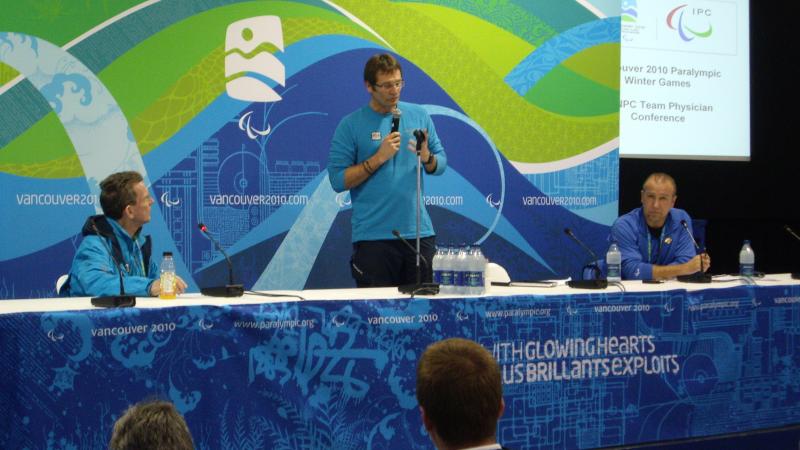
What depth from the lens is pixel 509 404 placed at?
375 centimetres

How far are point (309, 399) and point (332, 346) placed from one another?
21 cm

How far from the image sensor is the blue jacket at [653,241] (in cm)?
516

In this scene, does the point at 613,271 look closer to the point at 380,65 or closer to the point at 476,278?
the point at 476,278

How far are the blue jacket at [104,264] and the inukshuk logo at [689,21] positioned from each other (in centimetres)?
452

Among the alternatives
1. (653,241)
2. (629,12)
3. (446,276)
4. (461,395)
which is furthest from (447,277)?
(629,12)

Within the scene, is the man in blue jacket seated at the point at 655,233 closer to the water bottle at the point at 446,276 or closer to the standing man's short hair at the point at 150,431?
the water bottle at the point at 446,276

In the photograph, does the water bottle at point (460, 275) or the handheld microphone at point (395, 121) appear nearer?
the water bottle at point (460, 275)

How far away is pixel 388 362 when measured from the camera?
3.60 m

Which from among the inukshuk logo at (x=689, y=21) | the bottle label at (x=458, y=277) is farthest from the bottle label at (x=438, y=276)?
the inukshuk logo at (x=689, y=21)

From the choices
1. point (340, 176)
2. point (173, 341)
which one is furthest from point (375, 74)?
point (173, 341)

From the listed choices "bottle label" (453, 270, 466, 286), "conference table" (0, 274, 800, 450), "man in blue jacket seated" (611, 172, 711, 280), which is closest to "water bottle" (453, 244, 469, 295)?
"bottle label" (453, 270, 466, 286)

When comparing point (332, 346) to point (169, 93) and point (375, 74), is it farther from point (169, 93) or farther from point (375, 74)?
point (169, 93)

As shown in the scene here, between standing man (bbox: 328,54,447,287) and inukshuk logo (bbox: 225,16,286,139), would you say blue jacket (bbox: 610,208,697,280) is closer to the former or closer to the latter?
standing man (bbox: 328,54,447,287)

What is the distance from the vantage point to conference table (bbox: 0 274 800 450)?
10.1ft
